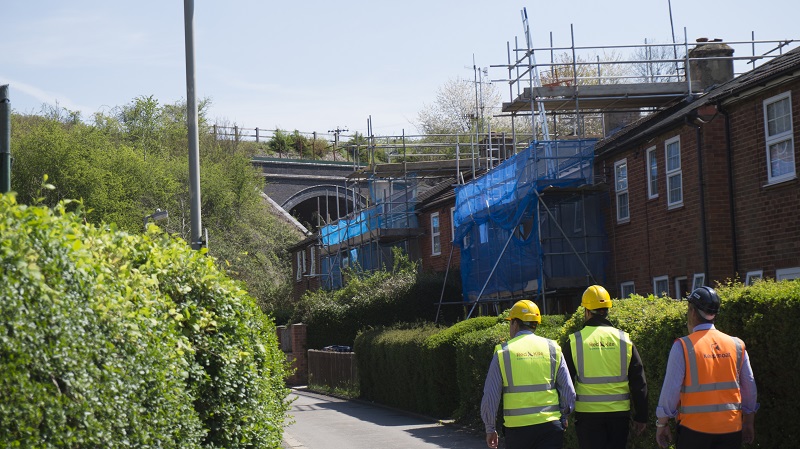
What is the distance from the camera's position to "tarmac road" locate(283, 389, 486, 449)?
51.3ft

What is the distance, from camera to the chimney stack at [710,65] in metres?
24.9

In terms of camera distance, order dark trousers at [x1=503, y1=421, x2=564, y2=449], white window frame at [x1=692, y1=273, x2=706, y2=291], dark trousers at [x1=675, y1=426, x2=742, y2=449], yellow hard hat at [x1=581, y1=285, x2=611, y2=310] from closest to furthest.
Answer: dark trousers at [x1=675, y1=426, x2=742, y2=449], dark trousers at [x1=503, y1=421, x2=564, y2=449], yellow hard hat at [x1=581, y1=285, x2=611, y2=310], white window frame at [x1=692, y1=273, x2=706, y2=291]

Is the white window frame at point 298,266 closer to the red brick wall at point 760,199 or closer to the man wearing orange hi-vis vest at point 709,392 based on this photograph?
the red brick wall at point 760,199

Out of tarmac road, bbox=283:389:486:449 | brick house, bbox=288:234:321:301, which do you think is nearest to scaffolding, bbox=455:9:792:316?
tarmac road, bbox=283:389:486:449

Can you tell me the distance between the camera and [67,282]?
4.93 meters

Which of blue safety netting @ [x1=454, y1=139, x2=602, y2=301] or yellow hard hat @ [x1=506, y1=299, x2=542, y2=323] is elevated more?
blue safety netting @ [x1=454, y1=139, x2=602, y2=301]

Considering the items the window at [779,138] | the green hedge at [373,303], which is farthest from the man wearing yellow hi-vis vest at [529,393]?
the green hedge at [373,303]

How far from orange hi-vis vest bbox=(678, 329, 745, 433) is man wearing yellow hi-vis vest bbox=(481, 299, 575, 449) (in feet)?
3.16

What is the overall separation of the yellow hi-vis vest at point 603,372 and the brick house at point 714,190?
32.5 ft

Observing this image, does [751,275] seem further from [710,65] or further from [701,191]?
[710,65]

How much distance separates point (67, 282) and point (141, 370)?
1000 millimetres

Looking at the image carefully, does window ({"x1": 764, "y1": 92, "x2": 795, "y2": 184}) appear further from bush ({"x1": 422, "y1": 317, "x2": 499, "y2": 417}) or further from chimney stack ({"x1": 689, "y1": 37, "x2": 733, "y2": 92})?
chimney stack ({"x1": 689, "y1": 37, "x2": 733, "y2": 92})

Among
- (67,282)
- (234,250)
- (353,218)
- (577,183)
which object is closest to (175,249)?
(67,282)

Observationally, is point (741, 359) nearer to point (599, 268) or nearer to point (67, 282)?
point (67, 282)
